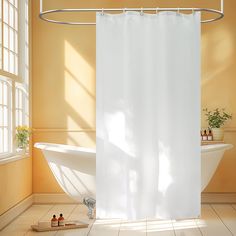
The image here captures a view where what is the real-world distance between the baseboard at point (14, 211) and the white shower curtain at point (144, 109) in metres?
0.99

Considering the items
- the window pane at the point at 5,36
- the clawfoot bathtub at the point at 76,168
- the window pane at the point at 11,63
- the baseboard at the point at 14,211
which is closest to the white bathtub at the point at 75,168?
Result: the clawfoot bathtub at the point at 76,168

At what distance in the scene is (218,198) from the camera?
696 cm

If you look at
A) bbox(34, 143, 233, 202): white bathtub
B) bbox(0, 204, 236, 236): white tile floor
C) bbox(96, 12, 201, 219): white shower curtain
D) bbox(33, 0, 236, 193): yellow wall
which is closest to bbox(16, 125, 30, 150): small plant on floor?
bbox(34, 143, 233, 202): white bathtub

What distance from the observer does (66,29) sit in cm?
708

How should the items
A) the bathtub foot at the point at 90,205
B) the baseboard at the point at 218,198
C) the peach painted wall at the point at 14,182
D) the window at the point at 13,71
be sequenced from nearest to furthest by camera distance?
the peach painted wall at the point at 14,182
the bathtub foot at the point at 90,205
the window at the point at 13,71
the baseboard at the point at 218,198

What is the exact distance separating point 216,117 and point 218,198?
0.99 meters

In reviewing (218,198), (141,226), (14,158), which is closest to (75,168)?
(14,158)

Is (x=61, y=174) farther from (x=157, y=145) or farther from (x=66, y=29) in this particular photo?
(x=66, y=29)

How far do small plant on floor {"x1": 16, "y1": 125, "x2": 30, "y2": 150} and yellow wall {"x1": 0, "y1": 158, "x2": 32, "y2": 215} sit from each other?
7.2 inches

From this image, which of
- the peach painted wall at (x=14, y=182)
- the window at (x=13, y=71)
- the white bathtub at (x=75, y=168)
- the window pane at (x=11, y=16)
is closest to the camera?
the peach painted wall at (x=14, y=182)

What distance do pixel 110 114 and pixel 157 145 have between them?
1.67ft

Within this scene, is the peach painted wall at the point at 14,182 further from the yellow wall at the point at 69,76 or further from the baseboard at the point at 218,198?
Answer: the baseboard at the point at 218,198

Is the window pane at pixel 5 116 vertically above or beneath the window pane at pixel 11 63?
beneath

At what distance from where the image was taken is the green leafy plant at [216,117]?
268 inches
